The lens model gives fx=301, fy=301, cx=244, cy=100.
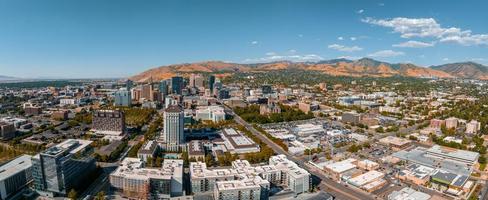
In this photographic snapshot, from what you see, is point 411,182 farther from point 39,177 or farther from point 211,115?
point 211,115

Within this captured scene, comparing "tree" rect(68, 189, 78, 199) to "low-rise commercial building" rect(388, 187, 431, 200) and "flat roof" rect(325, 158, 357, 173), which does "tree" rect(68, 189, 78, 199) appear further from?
"low-rise commercial building" rect(388, 187, 431, 200)

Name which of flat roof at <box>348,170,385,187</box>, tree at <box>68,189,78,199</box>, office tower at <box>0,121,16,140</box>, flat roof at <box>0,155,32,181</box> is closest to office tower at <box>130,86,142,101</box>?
office tower at <box>0,121,16,140</box>

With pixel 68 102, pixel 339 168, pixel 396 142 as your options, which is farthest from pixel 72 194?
pixel 68 102

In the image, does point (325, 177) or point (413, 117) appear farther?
point (413, 117)

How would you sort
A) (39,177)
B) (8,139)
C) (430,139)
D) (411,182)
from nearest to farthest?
(39,177) → (411,182) → (8,139) → (430,139)

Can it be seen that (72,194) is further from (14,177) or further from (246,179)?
(246,179)

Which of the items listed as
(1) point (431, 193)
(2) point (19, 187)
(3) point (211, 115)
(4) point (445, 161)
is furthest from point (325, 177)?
(3) point (211, 115)
